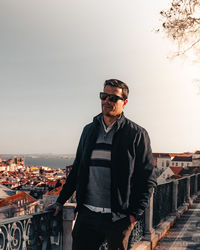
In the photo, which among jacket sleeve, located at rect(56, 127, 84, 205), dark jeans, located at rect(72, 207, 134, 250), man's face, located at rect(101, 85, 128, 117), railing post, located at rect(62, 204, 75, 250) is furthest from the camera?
railing post, located at rect(62, 204, 75, 250)

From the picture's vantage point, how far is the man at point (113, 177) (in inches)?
107

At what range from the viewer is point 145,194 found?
2.78m

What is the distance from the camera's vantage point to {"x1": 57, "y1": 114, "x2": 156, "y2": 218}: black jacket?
2.71 metres

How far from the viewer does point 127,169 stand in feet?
9.00

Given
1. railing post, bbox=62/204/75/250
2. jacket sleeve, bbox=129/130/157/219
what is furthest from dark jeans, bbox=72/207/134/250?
railing post, bbox=62/204/75/250

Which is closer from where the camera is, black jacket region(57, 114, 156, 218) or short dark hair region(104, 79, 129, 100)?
black jacket region(57, 114, 156, 218)

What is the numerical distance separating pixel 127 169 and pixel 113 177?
152 mm

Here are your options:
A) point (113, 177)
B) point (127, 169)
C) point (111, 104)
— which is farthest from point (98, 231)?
point (111, 104)

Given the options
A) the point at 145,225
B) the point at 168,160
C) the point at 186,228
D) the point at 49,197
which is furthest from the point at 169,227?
the point at 168,160

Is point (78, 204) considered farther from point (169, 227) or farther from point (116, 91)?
point (169, 227)

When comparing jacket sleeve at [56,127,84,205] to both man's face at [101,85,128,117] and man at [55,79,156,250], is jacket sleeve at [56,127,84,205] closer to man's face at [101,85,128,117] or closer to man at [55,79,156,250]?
man at [55,79,156,250]

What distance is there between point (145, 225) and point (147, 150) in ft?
11.8

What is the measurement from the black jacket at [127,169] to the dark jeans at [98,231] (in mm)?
115

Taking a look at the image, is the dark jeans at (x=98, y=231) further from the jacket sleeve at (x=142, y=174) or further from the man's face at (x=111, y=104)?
the man's face at (x=111, y=104)
